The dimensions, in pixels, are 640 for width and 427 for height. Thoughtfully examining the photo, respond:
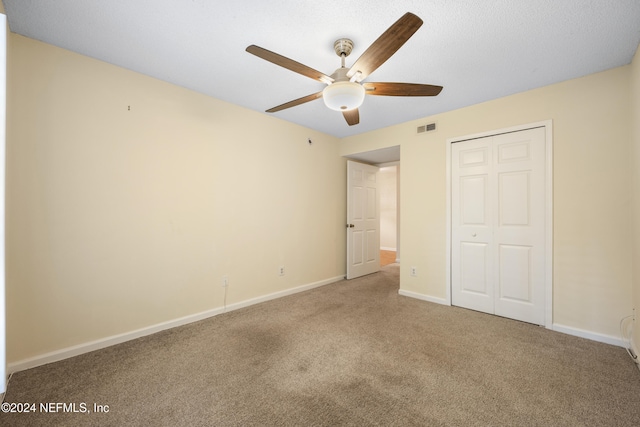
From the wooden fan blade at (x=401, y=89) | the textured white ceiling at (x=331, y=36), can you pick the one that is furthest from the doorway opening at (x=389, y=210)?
the wooden fan blade at (x=401, y=89)

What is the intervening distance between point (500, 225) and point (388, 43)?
248 cm

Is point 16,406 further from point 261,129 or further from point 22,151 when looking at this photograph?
point 261,129

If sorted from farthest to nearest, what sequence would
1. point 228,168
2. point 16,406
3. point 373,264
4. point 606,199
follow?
point 373,264, point 228,168, point 606,199, point 16,406

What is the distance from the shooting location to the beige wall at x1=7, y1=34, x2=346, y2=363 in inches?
78.5

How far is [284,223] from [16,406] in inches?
107

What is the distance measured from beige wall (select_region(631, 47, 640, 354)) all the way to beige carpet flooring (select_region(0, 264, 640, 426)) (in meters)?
0.44

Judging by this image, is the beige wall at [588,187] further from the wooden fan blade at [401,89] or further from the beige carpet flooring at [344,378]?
the wooden fan blade at [401,89]

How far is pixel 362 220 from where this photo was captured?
4.84 meters

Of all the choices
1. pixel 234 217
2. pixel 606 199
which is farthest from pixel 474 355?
pixel 234 217

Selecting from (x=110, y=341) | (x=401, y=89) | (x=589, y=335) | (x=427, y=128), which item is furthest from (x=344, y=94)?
(x=589, y=335)

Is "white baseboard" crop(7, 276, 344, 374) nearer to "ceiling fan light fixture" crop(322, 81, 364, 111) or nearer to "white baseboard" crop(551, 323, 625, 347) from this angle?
"ceiling fan light fixture" crop(322, 81, 364, 111)

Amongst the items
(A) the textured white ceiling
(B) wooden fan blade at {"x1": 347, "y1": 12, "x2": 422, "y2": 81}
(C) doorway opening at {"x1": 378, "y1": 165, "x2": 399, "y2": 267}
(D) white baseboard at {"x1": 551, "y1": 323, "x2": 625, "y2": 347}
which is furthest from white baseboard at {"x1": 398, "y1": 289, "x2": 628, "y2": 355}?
(C) doorway opening at {"x1": 378, "y1": 165, "x2": 399, "y2": 267}

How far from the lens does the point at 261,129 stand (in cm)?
345

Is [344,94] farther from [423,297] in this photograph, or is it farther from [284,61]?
[423,297]
